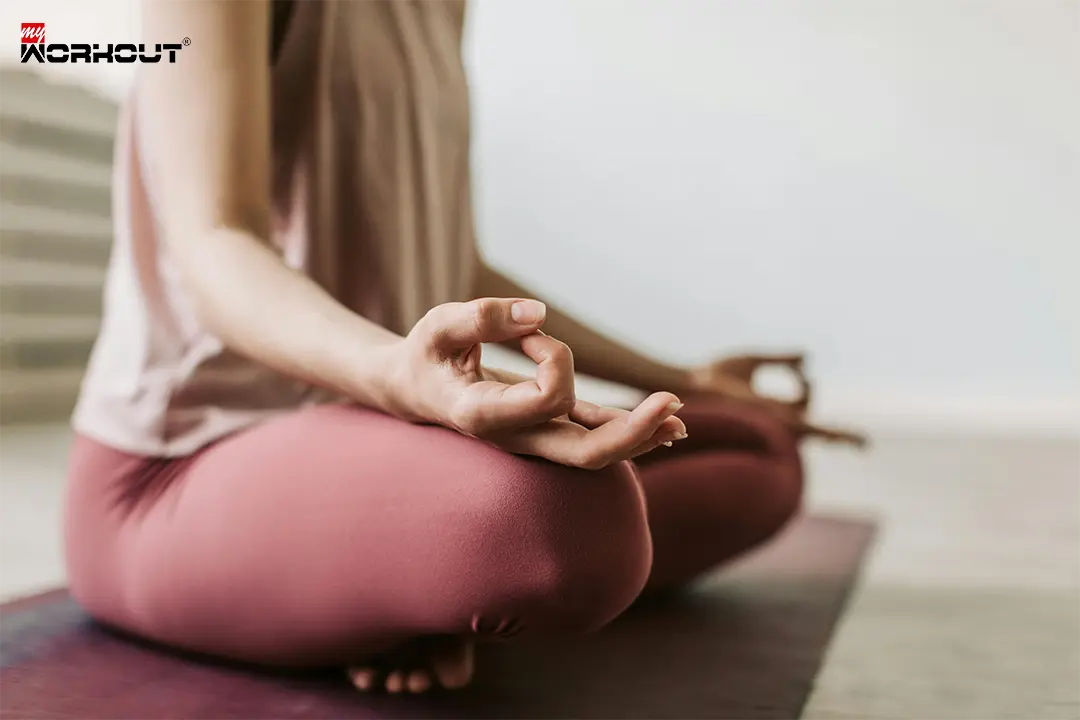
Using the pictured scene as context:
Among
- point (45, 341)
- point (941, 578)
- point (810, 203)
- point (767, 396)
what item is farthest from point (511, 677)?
point (810, 203)

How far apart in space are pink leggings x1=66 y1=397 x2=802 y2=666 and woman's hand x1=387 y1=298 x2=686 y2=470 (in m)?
0.04

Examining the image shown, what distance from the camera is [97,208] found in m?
2.38

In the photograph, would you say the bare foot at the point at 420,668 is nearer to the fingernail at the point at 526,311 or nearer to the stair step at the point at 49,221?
the fingernail at the point at 526,311

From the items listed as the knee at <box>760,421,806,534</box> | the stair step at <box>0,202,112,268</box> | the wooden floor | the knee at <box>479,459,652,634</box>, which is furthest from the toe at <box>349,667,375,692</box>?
the stair step at <box>0,202,112,268</box>

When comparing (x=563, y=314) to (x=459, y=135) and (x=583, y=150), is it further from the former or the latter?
(x=583, y=150)

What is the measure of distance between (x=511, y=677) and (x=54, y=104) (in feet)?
6.71

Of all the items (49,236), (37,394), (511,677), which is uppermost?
(511,677)

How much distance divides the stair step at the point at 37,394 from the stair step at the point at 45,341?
2 cm

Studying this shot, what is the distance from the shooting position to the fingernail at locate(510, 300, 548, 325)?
389 mm

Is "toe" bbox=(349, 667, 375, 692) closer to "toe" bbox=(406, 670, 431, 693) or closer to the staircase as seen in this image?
"toe" bbox=(406, 670, 431, 693)

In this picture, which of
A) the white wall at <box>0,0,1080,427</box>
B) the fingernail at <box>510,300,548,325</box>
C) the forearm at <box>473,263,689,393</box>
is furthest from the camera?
the white wall at <box>0,0,1080,427</box>

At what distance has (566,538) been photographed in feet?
1.54

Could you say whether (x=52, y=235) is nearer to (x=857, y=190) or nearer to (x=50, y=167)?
(x=50, y=167)

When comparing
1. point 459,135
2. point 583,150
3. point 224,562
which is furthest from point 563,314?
point 583,150
